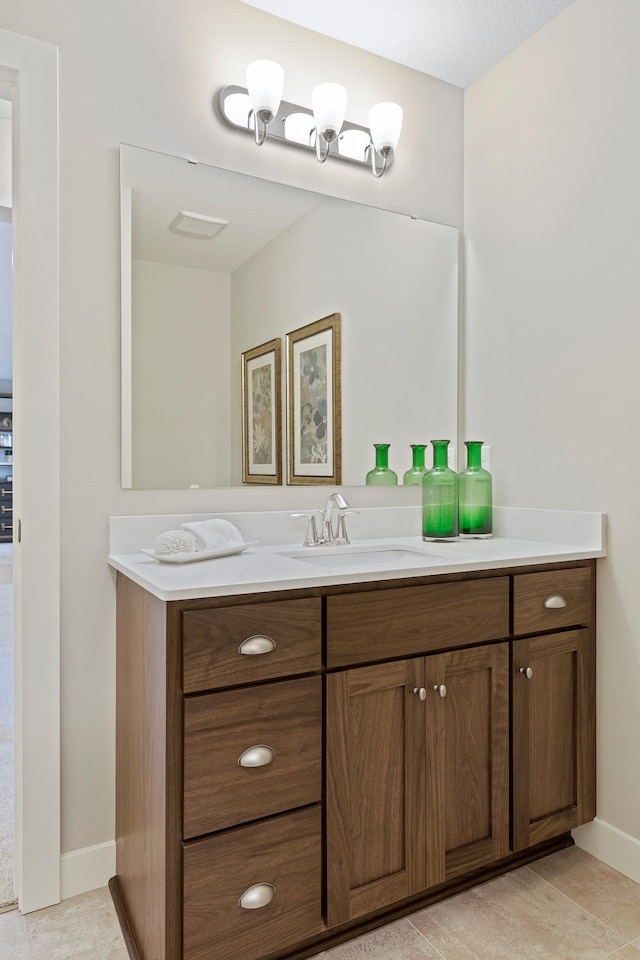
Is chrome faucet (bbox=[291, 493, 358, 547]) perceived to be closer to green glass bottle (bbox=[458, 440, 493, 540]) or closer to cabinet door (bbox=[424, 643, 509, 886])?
green glass bottle (bbox=[458, 440, 493, 540])

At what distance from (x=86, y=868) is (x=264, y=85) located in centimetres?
216

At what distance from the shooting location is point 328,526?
193 centimetres

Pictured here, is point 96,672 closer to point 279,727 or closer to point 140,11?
point 279,727

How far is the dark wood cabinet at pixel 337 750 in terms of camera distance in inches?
48.5

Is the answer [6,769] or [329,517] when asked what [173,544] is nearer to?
[329,517]

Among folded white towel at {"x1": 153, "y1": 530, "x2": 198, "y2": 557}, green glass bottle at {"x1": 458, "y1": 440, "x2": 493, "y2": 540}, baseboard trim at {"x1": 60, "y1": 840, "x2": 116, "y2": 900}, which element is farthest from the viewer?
green glass bottle at {"x1": 458, "y1": 440, "x2": 493, "y2": 540}

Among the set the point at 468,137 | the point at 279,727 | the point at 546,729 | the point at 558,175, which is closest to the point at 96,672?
the point at 279,727

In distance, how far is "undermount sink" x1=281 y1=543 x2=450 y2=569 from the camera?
1.82 meters

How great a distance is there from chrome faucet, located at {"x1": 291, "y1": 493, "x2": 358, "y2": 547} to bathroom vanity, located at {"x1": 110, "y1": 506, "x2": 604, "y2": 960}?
0.42ft

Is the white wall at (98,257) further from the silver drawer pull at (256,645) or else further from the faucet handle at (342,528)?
the silver drawer pull at (256,645)

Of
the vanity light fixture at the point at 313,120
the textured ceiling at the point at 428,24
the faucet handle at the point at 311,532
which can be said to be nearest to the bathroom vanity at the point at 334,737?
the faucet handle at the point at 311,532

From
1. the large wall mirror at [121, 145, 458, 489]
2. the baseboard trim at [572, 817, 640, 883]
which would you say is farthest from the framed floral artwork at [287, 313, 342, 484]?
the baseboard trim at [572, 817, 640, 883]

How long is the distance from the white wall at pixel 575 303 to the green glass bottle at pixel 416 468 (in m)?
0.24

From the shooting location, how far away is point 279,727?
4.30 ft
